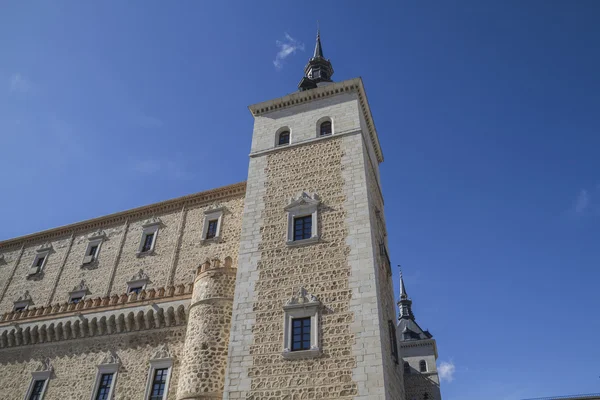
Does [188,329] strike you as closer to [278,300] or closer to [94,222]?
[278,300]

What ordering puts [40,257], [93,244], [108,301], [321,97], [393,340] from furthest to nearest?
[40,257] < [93,244] < [321,97] < [108,301] < [393,340]

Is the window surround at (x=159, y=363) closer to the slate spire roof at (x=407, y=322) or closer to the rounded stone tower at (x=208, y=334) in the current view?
the rounded stone tower at (x=208, y=334)

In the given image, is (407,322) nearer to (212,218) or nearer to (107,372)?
(212,218)

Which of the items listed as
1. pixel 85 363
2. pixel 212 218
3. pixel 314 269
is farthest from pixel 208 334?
pixel 212 218

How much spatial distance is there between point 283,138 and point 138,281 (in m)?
9.40

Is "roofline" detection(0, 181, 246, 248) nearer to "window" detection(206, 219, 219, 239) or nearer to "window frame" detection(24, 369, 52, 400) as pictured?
"window" detection(206, 219, 219, 239)

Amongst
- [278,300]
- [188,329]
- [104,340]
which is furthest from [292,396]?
[104,340]

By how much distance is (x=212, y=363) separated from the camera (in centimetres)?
1453

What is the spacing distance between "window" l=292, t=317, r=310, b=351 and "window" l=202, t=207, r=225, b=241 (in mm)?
7635

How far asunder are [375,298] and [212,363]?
5.62m

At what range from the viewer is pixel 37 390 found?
1809 cm

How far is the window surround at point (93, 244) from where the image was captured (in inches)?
910

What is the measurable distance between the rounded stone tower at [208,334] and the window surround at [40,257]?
40.7 ft

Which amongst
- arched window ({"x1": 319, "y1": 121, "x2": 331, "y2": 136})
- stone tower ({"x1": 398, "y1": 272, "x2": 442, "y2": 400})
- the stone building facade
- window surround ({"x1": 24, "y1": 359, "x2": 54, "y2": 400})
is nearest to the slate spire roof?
stone tower ({"x1": 398, "y1": 272, "x2": 442, "y2": 400})
